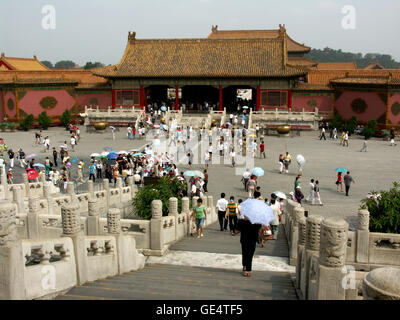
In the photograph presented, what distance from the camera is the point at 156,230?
1062 centimetres

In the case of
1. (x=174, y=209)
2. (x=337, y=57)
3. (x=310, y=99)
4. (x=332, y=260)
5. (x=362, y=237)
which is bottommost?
(x=362, y=237)

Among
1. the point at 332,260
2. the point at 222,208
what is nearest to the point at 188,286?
the point at 332,260

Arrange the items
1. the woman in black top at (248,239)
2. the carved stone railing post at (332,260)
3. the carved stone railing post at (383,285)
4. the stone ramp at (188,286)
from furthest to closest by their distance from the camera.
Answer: the woman in black top at (248,239)
the stone ramp at (188,286)
the carved stone railing post at (332,260)
the carved stone railing post at (383,285)

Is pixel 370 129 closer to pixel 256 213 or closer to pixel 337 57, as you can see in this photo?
pixel 256 213

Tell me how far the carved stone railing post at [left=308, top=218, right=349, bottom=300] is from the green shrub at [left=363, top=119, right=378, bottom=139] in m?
32.2

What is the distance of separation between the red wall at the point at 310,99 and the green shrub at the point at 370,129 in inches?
240

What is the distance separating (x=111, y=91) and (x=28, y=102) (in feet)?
27.2

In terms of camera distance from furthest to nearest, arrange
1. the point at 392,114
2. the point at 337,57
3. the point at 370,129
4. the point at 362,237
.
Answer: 1. the point at 337,57
2. the point at 392,114
3. the point at 370,129
4. the point at 362,237

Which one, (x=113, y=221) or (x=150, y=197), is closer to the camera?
(x=113, y=221)

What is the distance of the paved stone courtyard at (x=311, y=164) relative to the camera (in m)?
19.1

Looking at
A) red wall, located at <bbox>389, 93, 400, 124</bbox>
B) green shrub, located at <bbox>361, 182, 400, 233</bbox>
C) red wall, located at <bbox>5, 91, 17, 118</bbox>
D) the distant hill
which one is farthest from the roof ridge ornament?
the distant hill

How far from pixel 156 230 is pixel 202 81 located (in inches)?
1351

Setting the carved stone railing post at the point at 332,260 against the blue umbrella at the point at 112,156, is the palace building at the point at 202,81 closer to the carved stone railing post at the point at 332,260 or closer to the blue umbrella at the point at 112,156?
the blue umbrella at the point at 112,156

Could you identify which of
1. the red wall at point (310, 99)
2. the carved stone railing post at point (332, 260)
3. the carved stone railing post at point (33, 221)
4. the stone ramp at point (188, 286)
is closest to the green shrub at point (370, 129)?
the red wall at point (310, 99)
